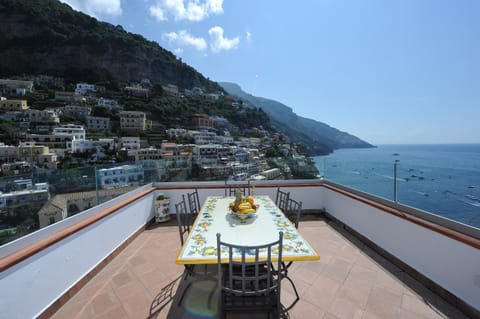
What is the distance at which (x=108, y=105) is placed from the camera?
29875 mm

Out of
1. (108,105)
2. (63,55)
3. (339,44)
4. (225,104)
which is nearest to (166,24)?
(339,44)

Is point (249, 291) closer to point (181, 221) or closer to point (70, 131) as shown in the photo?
point (181, 221)

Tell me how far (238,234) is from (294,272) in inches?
38.2

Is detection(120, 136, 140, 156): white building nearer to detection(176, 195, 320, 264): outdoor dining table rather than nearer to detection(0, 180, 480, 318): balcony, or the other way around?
detection(0, 180, 480, 318): balcony

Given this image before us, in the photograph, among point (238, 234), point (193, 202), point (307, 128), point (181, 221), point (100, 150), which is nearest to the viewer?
point (238, 234)

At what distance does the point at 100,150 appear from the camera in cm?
2144

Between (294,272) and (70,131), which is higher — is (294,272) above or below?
below

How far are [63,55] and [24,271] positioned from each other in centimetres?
4756

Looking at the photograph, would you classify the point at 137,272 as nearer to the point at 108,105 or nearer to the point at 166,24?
the point at 166,24

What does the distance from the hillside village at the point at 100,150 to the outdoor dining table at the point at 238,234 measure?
1.43 m

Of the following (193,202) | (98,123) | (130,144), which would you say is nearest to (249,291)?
(193,202)

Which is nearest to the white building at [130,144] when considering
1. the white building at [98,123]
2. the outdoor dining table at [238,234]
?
the white building at [98,123]

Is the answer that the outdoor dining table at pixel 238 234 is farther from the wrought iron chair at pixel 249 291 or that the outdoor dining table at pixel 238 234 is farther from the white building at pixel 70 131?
the white building at pixel 70 131

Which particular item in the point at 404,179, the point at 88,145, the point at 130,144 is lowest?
the point at 404,179
